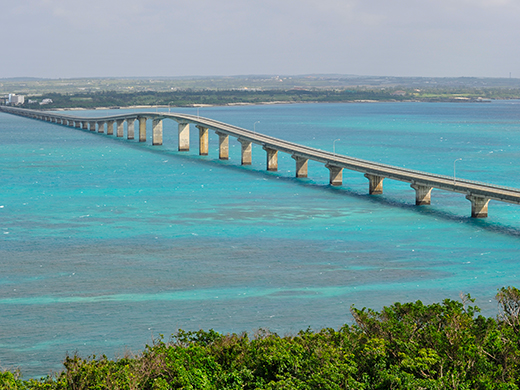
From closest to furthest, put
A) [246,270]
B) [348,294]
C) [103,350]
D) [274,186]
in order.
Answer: [103,350], [348,294], [246,270], [274,186]

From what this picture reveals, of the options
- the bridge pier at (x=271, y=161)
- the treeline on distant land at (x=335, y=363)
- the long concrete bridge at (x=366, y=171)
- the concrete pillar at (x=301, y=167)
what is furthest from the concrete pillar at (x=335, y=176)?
the treeline on distant land at (x=335, y=363)

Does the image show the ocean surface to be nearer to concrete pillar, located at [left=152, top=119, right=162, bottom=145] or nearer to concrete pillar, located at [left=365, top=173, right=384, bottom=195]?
concrete pillar, located at [left=365, top=173, right=384, bottom=195]

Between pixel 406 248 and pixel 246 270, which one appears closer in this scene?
pixel 246 270

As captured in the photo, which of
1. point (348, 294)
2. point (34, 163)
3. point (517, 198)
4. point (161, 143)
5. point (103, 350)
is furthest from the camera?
point (161, 143)

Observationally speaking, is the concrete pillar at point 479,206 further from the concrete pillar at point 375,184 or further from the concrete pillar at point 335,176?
the concrete pillar at point 335,176

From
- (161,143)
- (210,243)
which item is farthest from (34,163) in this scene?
(210,243)

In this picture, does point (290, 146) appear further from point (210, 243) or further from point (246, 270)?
point (246, 270)

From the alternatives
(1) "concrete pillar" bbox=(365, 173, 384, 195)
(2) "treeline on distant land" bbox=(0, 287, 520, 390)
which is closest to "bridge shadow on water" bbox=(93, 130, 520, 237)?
(1) "concrete pillar" bbox=(365, 173, 384, 195)
